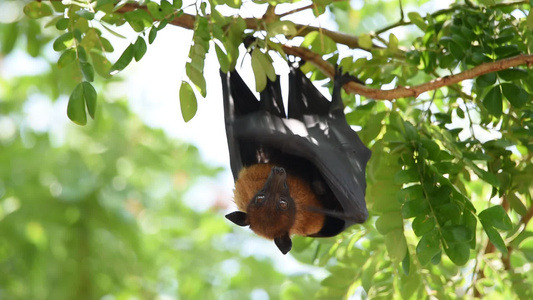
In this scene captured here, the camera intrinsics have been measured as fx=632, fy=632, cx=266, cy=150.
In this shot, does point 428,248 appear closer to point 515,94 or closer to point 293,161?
point 515,94

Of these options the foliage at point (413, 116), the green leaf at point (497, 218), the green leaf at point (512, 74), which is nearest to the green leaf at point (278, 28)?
the foliage at point (413, 116)

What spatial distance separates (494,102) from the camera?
3.60m

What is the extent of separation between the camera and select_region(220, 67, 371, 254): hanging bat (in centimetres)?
410

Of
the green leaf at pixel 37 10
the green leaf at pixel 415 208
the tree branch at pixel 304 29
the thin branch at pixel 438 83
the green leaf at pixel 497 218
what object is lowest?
the green leaf at pixel 497 218

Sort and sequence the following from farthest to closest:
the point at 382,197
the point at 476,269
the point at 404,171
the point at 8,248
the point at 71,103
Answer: the point at 8,248, the point at 476,269, the point at 382,197, the point at 404,171, the point at 71,103

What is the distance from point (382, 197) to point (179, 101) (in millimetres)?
1378

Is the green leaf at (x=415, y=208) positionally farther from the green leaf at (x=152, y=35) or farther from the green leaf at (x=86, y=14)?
the green leaf at (x=86, y=14)

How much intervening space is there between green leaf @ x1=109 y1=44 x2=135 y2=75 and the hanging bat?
51.3 inches

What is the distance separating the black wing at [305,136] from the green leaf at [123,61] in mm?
1304

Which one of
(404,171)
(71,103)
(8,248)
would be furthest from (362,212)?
(8,248)

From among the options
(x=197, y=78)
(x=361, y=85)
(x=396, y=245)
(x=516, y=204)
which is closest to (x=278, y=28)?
(x=197, y=78)

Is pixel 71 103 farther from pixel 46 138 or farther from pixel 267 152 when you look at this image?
pixel 46 138

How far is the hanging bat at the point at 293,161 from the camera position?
410 cm

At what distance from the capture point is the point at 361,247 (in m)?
4.66
